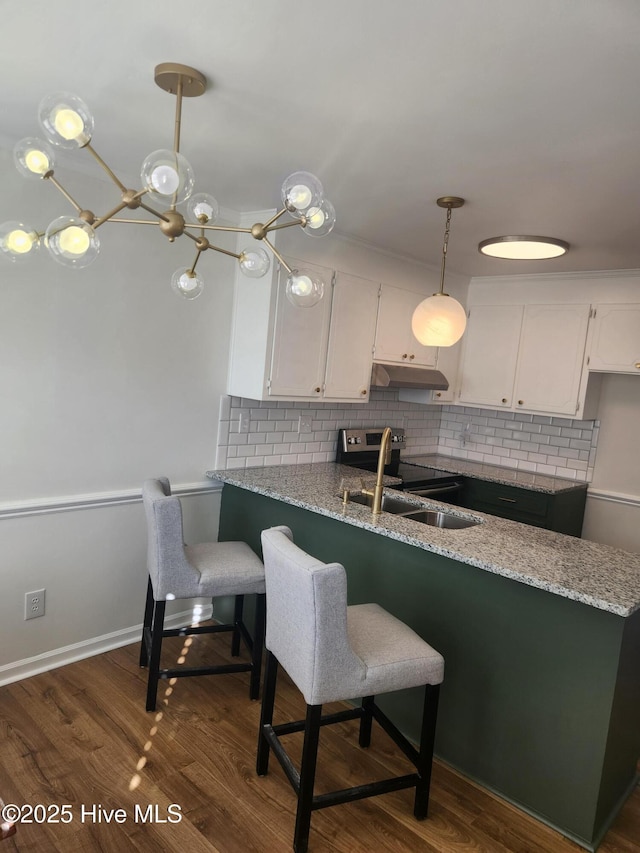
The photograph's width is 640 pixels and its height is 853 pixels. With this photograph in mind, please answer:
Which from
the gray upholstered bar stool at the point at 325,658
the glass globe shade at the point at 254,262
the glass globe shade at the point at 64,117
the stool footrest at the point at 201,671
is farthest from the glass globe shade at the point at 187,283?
the stool footrest at the point at 201,671

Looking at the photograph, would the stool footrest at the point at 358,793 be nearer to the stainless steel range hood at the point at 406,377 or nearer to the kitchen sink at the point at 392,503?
the kitchen sink at the point at 392,503

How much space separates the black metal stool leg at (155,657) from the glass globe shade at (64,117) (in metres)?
1.89

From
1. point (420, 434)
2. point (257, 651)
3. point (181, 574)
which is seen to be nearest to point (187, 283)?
point (181, 574)

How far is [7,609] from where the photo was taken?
263cm

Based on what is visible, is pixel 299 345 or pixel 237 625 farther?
pixel 299 345

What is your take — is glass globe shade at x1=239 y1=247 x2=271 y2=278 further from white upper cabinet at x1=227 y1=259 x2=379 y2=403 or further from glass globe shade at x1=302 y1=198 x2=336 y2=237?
white upper cabinet at x1=227 y1=259 x2=379 y2=403

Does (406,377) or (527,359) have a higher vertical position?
(527,359)

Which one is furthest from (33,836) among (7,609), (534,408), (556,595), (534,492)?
(534,408)

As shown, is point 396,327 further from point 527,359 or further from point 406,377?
point 527,359

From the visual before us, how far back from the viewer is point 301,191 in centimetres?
150

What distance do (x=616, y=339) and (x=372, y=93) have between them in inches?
110

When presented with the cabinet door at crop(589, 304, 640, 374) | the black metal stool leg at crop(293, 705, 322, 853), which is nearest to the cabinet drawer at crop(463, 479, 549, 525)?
the cabinet door at crop(589, 304, 640, 374)

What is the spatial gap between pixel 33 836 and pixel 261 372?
217cm

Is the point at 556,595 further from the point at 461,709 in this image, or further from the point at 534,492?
the point at 534,492
